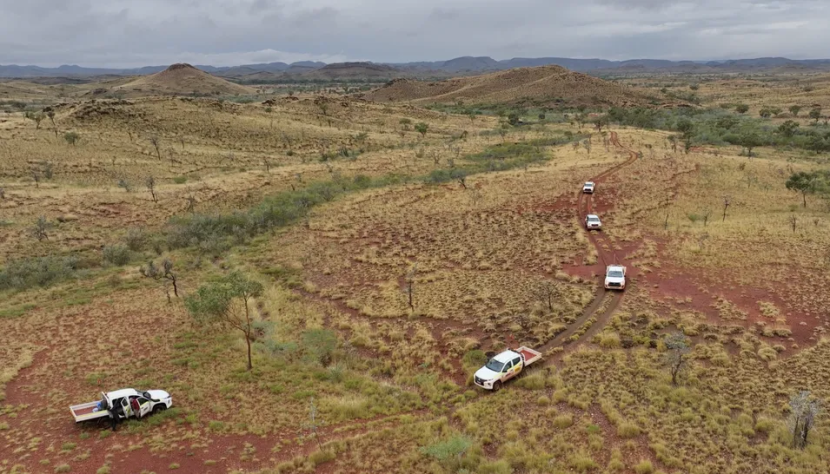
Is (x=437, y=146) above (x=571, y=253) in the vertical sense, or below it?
above

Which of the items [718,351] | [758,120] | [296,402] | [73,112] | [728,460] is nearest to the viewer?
[728,460]

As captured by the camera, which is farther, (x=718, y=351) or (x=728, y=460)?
(x=718, y=351)

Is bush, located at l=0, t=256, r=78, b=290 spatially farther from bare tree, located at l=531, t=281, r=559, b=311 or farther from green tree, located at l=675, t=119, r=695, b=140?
green tree, located at l=675, t=119, r=695, b=140

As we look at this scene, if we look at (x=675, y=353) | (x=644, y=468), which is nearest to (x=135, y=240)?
(x=675, y=353)

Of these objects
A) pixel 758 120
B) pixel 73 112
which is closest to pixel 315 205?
pixel 73 112

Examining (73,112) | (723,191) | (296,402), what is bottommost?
(296,402)

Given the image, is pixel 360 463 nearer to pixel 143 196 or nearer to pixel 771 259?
pixel 771 259

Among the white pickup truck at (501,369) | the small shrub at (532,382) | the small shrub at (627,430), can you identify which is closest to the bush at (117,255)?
the white pickup truck at (501,369)

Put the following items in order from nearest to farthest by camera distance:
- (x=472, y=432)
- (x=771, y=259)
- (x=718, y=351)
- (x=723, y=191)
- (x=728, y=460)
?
(x=728, y=460) < (x=472, y=432) < (x=718, y=351) < (x=771, y=259) < (x=723, y=191)
